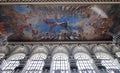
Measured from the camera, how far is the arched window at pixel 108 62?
12.3 m

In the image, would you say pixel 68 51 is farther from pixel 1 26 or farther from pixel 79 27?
pixel 1 26

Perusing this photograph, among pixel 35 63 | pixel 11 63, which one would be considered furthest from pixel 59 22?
pixel 11 63

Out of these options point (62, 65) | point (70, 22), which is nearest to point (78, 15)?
point (70, 22)

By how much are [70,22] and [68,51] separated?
2.59m

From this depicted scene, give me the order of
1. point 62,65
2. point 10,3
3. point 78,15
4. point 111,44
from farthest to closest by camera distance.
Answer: point 111,44
point 78,15
point 10,3
point 62,65

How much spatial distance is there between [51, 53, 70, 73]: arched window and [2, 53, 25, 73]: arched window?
2791mm

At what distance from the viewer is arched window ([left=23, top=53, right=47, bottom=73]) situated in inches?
481

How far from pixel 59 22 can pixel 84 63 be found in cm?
418

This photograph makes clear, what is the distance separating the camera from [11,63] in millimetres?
13539

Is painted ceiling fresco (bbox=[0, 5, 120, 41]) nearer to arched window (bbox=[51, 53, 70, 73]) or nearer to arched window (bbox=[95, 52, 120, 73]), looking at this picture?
arched window (bbox=[95, 52, 120, 73])

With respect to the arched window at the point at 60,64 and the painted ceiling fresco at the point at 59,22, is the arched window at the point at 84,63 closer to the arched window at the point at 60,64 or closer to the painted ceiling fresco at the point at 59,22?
the arched window at the point at 60,64

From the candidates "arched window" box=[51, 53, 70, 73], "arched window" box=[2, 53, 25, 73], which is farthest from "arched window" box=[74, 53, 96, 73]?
"arched window" box=[2, 53, 25, 73]

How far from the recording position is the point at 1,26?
1506 cm

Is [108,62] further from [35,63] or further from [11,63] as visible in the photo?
[11,63]
